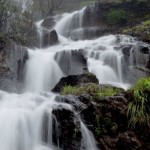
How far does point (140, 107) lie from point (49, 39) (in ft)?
52.9

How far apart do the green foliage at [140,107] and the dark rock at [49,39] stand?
15246 millimetres

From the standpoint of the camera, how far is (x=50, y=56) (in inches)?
912

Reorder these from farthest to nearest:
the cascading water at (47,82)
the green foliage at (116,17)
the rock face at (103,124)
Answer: the green foliage at (116,17) < the rock face at (103,124) < the cascading water at (47,82)

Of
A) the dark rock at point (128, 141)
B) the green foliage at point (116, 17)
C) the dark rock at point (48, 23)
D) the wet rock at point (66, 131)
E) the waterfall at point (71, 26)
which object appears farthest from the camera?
the dark rock at point (48, 23)

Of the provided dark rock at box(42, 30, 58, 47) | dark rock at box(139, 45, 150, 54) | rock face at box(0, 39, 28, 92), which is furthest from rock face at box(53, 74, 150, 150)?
dark rock at box(42, 30, 58, 47)

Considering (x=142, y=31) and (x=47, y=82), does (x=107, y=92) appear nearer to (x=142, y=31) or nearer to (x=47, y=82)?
(x=47, y=82)

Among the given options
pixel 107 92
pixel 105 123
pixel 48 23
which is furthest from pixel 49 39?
pixel 105 123

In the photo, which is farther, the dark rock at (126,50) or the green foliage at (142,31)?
the green foliage at (142,31)

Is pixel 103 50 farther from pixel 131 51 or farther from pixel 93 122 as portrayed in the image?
pixel 93 122

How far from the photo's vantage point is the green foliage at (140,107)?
1380 centimetres

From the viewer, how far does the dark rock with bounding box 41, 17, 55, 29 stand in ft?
114

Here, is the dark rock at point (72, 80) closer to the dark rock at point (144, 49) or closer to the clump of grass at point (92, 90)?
the clump of grass at point (92, 90)

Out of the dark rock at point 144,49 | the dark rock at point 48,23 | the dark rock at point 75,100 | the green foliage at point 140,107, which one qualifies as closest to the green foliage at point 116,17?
the dark rock at point 48,23

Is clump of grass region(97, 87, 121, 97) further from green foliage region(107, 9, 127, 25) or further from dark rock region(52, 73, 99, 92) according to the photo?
green foliage region(107, 9, 127, 25)
